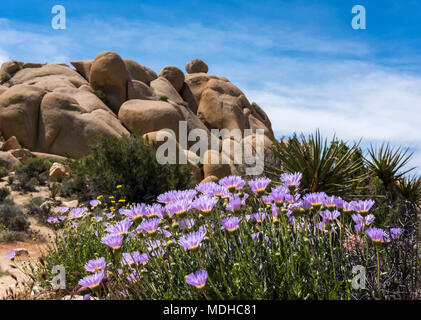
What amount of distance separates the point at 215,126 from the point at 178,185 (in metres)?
25.9

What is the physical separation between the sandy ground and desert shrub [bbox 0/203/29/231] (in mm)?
322

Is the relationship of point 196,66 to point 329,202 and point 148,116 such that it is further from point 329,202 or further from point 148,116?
point 329,202

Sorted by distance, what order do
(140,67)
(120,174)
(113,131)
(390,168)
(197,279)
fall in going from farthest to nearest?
(140,67)
(113,131)
(120,174)
(390,168)
(197,279)

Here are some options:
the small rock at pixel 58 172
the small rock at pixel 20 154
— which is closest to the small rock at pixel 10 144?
the small rock at pixel 20 154

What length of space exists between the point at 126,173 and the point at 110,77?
2240 cm

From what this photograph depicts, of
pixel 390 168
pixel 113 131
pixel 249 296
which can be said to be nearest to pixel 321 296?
pixel 249 296

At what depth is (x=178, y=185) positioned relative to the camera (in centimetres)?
1480

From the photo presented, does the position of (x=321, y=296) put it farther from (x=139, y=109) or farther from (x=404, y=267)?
(x=139, y=109)

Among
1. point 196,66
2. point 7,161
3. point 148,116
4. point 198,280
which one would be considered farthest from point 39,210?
point 196,66

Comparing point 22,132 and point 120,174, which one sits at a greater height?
point 22,132

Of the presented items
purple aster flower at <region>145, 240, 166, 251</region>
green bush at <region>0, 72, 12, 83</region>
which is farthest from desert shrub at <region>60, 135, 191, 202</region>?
green bush at <region>0, 72, 12, 83</region>

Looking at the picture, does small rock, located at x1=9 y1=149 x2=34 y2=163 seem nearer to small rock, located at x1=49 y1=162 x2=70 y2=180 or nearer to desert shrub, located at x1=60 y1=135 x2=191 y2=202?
small rock, located at x1=49 y1=162 x2=70 y2=180

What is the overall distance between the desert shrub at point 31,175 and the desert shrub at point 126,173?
1.50m

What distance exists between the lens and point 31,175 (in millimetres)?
16922
